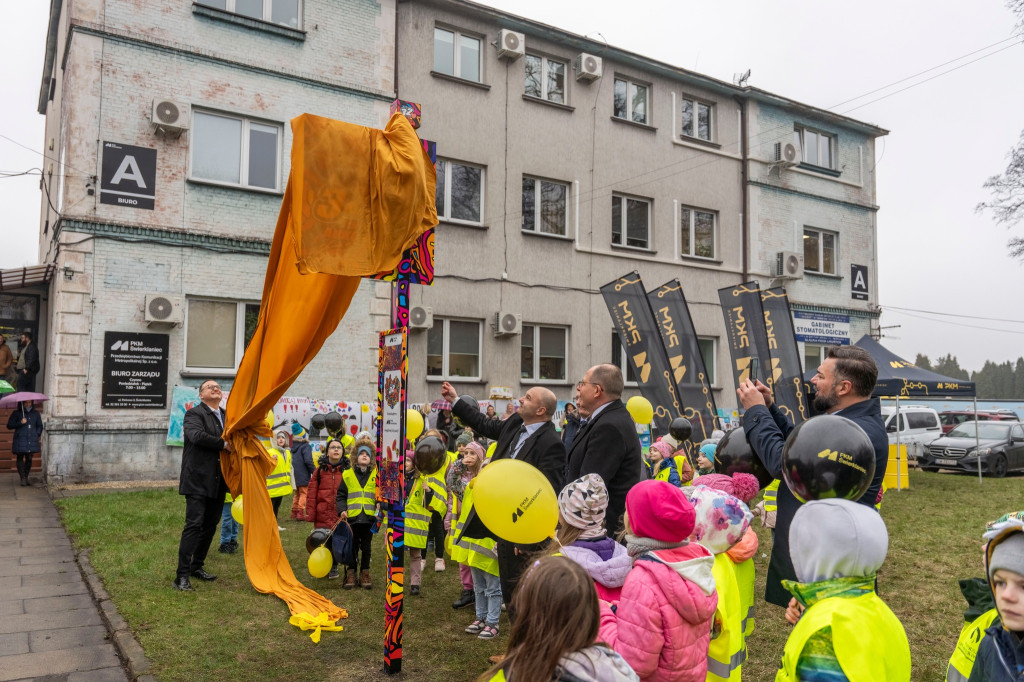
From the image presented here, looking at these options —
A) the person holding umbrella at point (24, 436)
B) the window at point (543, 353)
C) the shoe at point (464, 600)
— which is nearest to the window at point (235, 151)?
the person holding umbrella at point (24, 436)

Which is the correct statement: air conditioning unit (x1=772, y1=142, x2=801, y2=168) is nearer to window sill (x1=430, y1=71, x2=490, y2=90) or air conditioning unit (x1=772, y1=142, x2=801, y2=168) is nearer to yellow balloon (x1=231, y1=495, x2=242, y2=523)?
window sill (x1=430, y1=71, x2=490, y2=90)

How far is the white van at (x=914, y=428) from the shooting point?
21.9m

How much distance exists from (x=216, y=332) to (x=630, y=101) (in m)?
12.3

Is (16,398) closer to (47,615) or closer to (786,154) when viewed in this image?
(47,615)

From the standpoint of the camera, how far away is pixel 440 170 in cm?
1648

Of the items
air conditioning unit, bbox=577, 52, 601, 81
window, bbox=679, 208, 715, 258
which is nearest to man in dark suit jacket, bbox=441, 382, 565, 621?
air conditioning unit, bbox=577, 52, 601, 81

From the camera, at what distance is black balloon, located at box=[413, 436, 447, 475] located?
686 cm

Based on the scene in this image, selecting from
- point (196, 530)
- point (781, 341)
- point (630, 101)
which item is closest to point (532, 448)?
point (196, 530)

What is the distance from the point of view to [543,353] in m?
17.8

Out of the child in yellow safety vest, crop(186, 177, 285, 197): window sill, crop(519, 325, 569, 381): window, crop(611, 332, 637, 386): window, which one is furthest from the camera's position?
crop(611, 332, 637, 386): window

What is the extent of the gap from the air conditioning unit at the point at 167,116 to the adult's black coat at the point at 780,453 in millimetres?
12857

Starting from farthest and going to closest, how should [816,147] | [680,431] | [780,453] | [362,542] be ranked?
1. [816,147]
2. [680,431]
3. [362,542]
4. [780,453]

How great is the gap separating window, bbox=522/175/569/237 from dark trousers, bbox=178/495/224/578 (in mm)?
11839

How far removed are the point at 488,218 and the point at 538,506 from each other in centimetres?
1365
